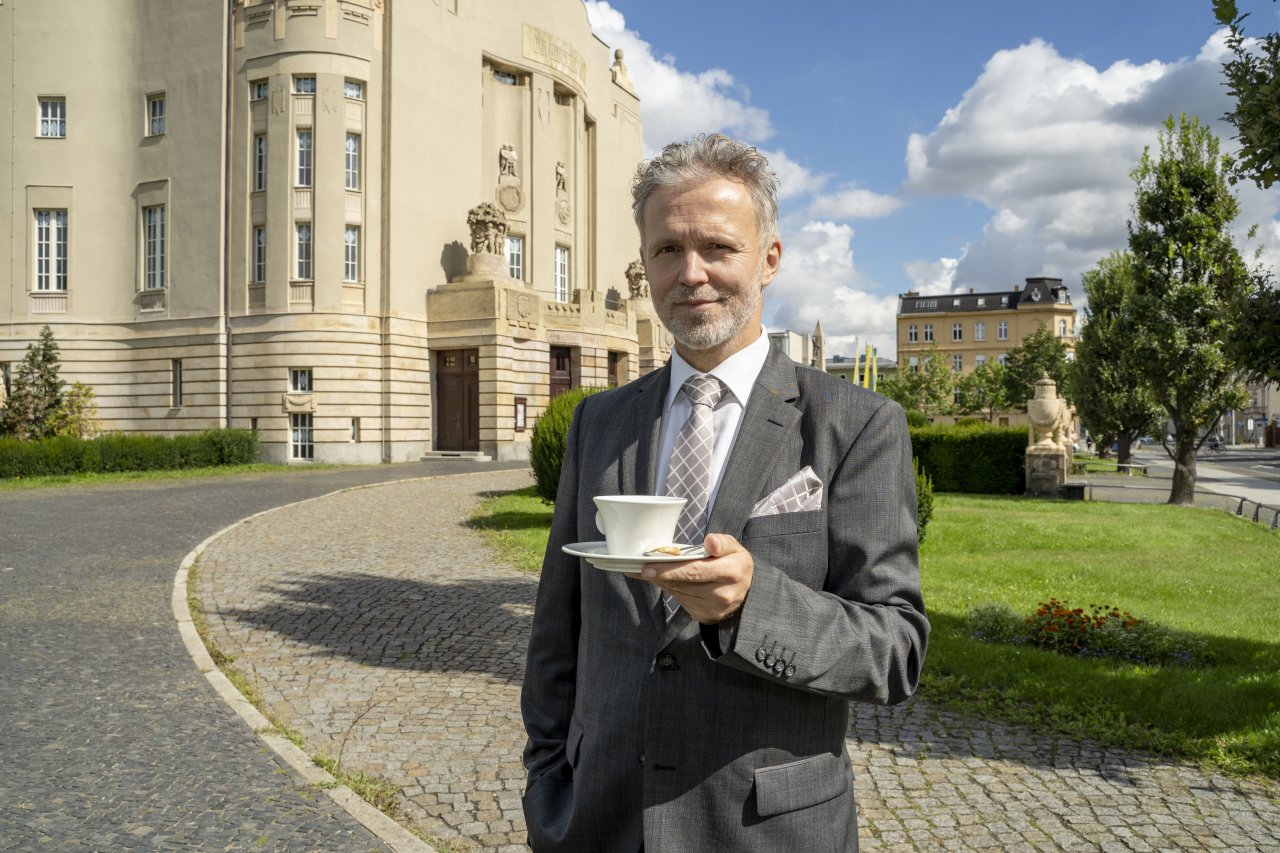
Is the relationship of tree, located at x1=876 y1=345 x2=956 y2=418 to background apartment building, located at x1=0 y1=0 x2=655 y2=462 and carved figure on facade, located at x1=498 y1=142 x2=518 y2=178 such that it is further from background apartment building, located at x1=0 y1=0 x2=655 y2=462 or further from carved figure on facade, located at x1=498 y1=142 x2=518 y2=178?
carved figure on facade, located at x1=498 y1=142 x2=518 y2=178

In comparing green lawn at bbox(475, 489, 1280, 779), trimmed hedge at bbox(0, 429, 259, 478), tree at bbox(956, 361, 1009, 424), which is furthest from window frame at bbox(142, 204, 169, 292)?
tree at bbox(956, 361, 1009, 424)

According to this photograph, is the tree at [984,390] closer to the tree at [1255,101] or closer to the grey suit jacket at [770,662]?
the tree at [1255,101]

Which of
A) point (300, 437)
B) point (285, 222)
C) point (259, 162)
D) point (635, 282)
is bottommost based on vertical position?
point (300, 437)

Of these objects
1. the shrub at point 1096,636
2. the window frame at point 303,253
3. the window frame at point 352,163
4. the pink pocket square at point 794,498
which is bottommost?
the shrub at point 1096,636

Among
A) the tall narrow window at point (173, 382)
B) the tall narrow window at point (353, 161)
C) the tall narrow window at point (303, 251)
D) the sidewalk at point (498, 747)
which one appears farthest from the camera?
the tall narrow window at point (173, 382)

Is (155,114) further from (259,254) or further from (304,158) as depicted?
(259,254)

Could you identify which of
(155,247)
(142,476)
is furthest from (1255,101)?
(155,247)

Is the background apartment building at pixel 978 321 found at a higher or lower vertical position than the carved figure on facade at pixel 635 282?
higher

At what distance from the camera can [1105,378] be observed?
118 feet

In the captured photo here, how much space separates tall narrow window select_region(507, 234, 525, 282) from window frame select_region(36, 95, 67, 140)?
18701 mm

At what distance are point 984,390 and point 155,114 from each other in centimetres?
6397

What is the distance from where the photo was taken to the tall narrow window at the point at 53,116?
3866 cm

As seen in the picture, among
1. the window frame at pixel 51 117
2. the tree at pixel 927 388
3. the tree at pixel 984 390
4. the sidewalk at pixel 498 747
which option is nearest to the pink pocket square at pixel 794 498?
the sidewalk at pixel 498 747

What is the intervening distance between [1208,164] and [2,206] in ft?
141
